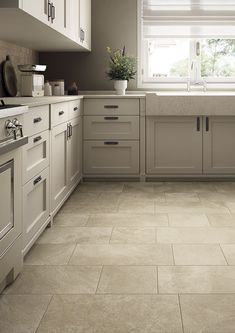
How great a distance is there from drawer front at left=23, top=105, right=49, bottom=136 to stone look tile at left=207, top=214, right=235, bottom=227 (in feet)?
4.18

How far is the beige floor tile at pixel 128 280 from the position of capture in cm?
228

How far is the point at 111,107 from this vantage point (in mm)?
5023

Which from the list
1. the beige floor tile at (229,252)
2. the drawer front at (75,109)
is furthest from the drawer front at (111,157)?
the beige floor tile at (229,252)

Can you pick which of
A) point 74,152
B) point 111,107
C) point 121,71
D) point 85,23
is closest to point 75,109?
point 74,152

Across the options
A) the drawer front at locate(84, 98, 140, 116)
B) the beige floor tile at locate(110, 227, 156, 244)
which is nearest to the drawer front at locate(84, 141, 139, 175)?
the drawer front at locate(84, 98, 140, 116)

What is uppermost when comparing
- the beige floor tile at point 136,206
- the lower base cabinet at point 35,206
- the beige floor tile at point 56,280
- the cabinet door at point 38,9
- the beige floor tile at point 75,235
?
the cabinet door at point 38,9

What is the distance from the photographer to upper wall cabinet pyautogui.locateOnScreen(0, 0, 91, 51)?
295 centimetres

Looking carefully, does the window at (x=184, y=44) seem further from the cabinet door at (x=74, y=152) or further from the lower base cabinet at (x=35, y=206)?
the lower base cabinet at (x=35, y=206)

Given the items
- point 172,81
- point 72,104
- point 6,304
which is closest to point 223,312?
point 6,304

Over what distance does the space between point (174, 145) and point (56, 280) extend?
2.88 metres

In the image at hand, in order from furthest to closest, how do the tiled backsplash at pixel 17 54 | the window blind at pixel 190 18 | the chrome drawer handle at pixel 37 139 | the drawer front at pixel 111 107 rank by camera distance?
the window blind at pixel 190 18 → the drawer front at pixel 111 107 → the tiled backsplash at pixel 17 54 → the chrome drawer handle at pixel 37 139

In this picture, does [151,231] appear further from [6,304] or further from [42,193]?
[6,304]

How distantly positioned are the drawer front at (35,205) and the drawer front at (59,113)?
1.33ft

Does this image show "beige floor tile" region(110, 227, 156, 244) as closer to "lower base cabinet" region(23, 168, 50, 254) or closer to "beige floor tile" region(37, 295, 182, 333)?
"lower base cabinet" region(23, 168, 50, 254)
